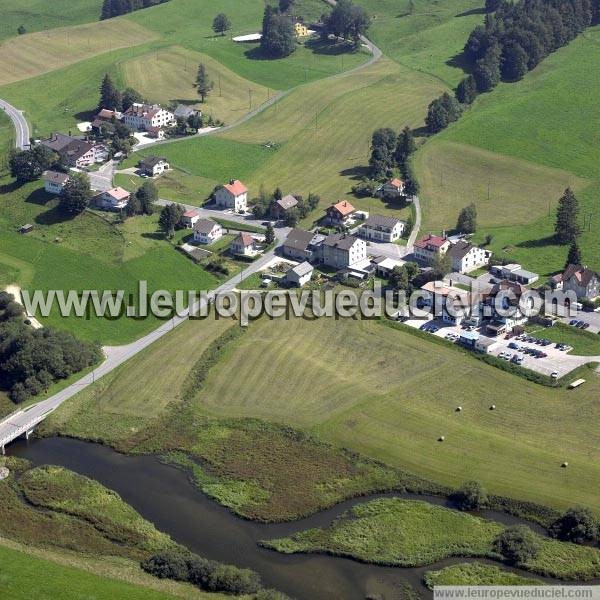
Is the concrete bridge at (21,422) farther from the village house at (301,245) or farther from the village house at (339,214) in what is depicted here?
the village house at (339,214)

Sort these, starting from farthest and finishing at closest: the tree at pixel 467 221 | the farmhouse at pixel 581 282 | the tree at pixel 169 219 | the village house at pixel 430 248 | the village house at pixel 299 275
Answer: the tree at pixel 467 221 → the tree at pixel 169 219 → the village house at pixel 430 248 → the village house at pixel 299 275 → the farmhouse at pixel 581 282

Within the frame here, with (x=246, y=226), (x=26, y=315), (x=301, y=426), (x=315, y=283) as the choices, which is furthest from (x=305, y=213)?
(x=301, y=426)

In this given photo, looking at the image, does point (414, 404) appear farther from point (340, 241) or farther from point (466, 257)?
point (340, 241)

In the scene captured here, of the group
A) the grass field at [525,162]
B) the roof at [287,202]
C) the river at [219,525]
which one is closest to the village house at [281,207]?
the roof at [287,202]

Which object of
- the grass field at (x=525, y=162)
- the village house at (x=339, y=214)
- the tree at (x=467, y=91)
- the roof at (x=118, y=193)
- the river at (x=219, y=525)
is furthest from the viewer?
the tree at (x=467, y=91)

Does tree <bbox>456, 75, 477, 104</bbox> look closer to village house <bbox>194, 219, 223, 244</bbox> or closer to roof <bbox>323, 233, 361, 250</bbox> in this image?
roof <bbox>323, 233, 361, 250</bbox>

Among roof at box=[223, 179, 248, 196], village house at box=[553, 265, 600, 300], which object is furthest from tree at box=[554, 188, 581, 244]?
roof at box=[223, 179, 248, 196]

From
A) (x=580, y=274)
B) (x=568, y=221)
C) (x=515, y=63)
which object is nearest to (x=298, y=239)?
(x=580, y=274)
